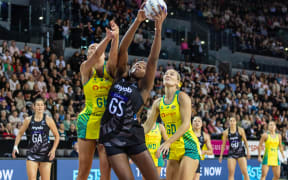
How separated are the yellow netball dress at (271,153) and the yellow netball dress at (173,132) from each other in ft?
26.1

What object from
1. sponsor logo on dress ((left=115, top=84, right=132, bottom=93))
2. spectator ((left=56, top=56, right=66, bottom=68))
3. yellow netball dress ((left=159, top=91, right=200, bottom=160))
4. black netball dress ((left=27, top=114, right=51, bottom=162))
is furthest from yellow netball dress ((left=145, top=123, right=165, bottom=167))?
spectator ((left=56, top=56, right=66, bottom=68))

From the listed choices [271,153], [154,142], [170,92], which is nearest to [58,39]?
[154,142]

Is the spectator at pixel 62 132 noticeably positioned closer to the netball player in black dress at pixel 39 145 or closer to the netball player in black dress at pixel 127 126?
the netball player in black dress at pixel 39 145

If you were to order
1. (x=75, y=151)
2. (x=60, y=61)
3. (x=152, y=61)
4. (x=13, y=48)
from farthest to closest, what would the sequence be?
(x=60, y=61) < (x=13, y=48) < (x=75, y=151) < (x=152, y=61)

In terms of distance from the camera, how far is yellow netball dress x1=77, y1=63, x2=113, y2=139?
230 inches

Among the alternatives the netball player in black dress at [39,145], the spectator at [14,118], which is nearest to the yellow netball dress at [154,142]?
the netball player in black dress at [39,145]

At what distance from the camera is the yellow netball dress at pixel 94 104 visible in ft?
19.1

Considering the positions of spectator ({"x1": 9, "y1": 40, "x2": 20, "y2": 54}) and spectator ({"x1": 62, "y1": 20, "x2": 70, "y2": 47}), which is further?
spectator ({"x1": 62, "y1": 20, "x2": 70, "y2": 47})

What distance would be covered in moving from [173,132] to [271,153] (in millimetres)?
8364

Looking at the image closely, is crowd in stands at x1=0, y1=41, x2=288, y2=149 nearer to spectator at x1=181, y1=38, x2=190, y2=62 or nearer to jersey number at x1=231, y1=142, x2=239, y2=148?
spectator at x1=181, y1=38, x2=190, y2=62

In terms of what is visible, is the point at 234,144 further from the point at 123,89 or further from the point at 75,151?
the point at 123,89

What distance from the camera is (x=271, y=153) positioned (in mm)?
14516

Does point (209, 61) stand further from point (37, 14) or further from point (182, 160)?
point (182, 160)

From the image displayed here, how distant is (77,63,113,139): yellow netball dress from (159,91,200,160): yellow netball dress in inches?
60.3
